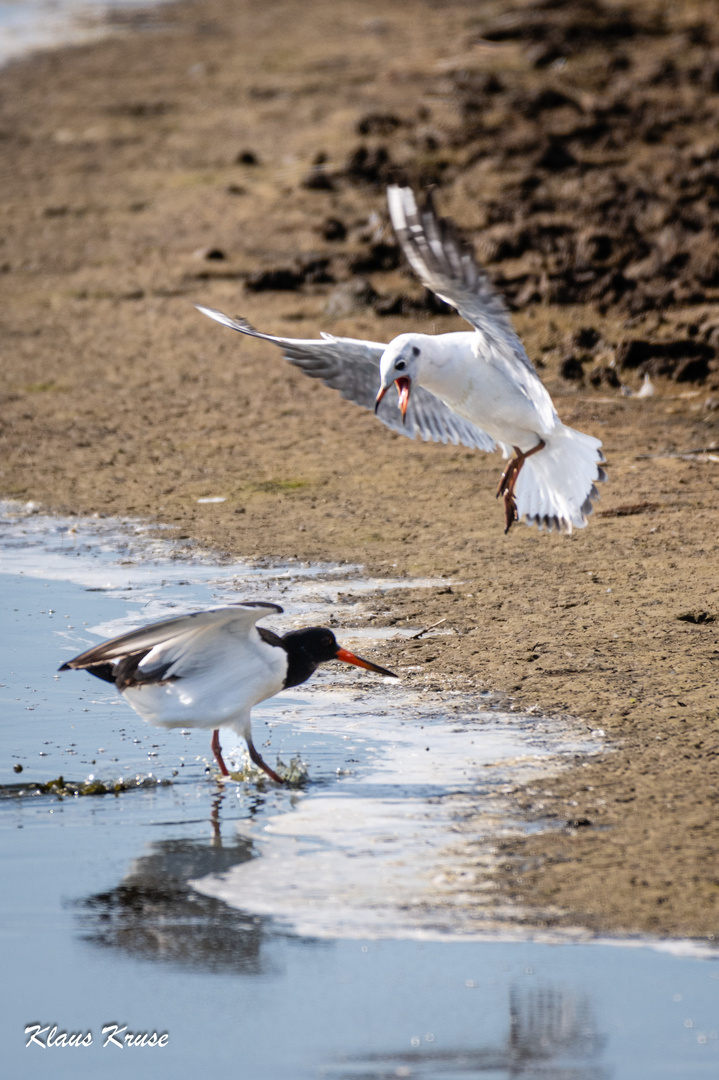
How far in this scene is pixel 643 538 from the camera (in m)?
8.22

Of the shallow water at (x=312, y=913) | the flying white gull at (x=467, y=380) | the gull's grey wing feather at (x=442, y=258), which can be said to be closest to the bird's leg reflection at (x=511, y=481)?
the flying white gull at (x=467, y=380)

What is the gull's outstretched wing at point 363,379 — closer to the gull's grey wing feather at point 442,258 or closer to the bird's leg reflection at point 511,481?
the bird's leg reflection at point 511,481

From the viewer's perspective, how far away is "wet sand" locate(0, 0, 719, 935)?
612 centimetres

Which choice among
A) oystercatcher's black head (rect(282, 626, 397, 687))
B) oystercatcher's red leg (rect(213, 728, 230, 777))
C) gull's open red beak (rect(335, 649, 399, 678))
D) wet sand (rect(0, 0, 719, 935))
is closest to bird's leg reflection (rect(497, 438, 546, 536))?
wet sand (rect(0, 0, 719, 935))

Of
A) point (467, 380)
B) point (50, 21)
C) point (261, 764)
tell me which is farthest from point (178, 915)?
point (50, 21)

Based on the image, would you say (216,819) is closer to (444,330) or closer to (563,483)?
(563,483)

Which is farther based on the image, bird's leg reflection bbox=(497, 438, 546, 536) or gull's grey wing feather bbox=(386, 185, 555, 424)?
bird's leg reflection bbox=(497, 438, 546, 536)

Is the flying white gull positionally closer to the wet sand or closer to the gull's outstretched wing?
the gull's outstretched wing

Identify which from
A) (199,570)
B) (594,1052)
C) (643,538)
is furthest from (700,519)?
(594,1052)

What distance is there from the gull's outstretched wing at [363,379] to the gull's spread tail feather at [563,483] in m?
0.62

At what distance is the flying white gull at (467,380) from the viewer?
606cm

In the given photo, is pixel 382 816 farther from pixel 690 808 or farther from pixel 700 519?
pixel 700 519

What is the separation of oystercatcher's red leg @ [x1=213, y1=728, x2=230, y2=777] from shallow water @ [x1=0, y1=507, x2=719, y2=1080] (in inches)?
3.2

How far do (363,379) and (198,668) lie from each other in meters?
2.67
